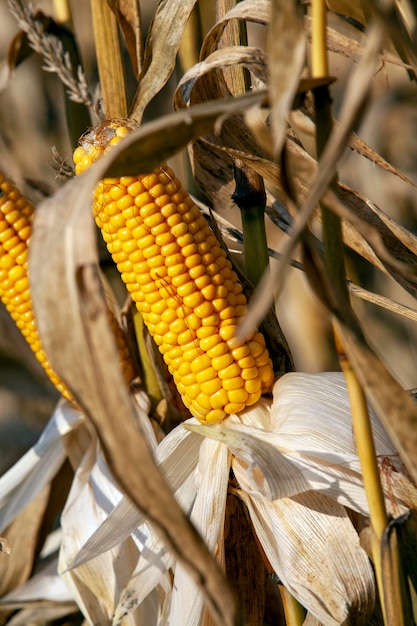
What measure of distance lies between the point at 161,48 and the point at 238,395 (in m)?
0.43

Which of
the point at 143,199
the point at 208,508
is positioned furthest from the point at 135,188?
the point at 208,508

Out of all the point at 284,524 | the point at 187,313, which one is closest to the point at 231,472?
the point at 284,524

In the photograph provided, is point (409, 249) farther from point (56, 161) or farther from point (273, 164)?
point (56, 161)

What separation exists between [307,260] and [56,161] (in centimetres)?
47

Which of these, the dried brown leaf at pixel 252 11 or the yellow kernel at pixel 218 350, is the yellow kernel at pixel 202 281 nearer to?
the yellow kernel at pixel 218 350

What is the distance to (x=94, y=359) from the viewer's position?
44 centimetres

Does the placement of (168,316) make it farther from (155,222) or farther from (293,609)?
(293,609)

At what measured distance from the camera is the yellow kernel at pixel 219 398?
74cm

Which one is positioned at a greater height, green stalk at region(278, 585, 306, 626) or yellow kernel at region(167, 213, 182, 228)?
yellow kernel at region(167, 213, 182, 228)

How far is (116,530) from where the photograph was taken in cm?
78

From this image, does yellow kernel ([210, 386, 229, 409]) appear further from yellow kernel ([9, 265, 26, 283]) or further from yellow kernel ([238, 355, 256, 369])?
yellow kernel ([9, 265, 26, 283])

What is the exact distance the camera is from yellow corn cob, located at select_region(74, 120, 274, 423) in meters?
0.68

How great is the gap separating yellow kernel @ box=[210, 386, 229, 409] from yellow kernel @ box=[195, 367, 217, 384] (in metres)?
0.02

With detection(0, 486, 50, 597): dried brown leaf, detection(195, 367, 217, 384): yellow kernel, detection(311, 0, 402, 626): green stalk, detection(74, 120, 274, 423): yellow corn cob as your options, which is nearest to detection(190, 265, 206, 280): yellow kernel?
detection(74, 120, 274, 423): yellow corn cob
